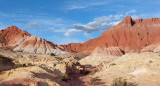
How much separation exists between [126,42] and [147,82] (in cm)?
8440

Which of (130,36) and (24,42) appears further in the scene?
(130,36)

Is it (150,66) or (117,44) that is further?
(117,44)

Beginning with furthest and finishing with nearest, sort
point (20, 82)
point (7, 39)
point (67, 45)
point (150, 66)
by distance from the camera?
point (67, 45) → point (7, 39) → point (150, 66) → point (20, 82)

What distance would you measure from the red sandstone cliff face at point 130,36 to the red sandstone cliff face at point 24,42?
21760 millimetres

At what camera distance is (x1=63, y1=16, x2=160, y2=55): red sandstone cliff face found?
92.8 metres

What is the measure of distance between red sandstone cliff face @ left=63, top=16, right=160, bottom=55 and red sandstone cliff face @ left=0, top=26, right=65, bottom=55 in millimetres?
21760

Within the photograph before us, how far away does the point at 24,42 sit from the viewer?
93250 mm

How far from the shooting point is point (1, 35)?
11138 cm

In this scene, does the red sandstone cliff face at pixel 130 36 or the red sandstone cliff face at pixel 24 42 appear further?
the red sandstone cliff face at pixel 130 36

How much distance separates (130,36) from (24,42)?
54994 millimetres

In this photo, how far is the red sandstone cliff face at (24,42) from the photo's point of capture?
285 feet

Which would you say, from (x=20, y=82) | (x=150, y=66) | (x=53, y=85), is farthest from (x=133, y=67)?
(x=20, y=82)

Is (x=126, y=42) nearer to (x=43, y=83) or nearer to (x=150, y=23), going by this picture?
(x=150, y=23)

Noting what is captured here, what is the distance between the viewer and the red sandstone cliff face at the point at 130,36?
92812 millimetres
